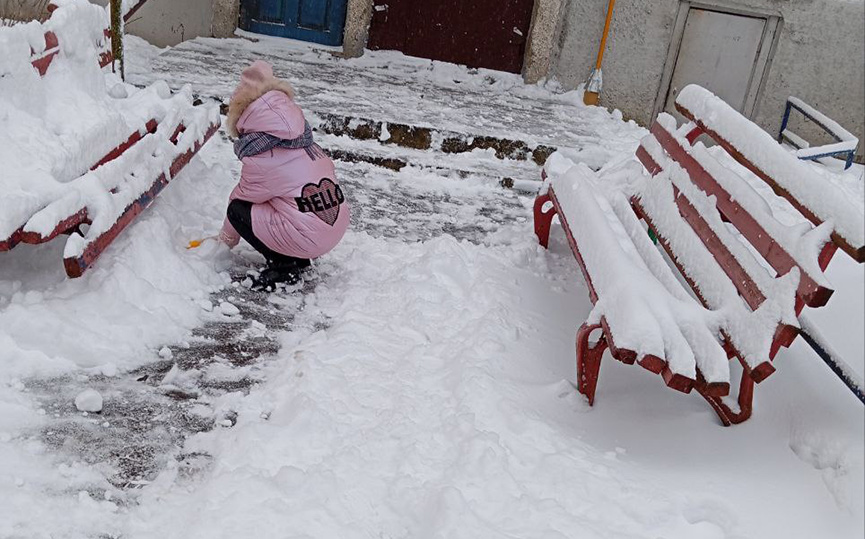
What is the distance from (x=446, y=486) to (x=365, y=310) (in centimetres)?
157

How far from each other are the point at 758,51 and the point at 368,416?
8.10 metres

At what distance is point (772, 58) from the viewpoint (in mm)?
9430

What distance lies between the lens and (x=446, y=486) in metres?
2.57

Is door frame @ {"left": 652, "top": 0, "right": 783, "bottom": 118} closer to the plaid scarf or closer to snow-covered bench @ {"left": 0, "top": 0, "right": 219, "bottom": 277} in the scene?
the plaid scarf

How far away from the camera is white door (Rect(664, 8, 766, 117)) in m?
9.39

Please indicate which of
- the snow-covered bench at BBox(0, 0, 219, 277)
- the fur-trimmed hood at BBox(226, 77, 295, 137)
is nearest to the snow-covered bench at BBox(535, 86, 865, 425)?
the fur-trimmed hood at BBox(226, 77, 295, 137)

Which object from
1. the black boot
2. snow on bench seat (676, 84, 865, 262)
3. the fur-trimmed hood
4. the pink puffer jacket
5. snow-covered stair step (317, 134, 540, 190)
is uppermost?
snow on bench seat (676, 84, 865, 262)

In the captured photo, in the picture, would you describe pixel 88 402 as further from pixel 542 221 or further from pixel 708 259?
pixel 542 221

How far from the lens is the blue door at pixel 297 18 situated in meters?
9.34

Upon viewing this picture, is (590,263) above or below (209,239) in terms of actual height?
above

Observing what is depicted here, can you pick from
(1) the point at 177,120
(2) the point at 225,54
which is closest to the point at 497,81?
(2) the point at 225,54

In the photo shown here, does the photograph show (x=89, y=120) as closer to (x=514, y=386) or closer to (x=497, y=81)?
(x=514, y=386)

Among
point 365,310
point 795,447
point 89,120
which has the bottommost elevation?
point 365,310

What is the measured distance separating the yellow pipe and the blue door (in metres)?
2.84
